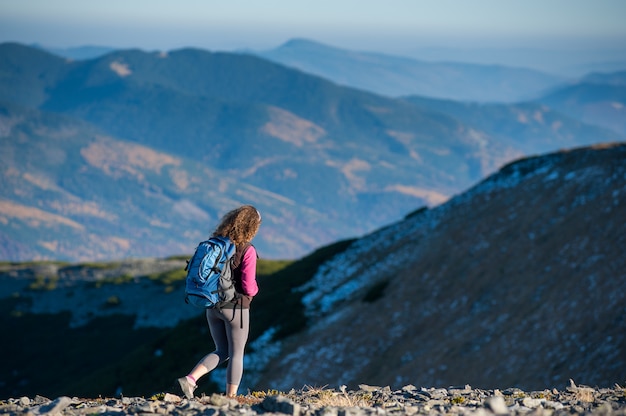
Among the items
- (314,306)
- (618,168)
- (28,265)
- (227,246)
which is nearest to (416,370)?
(314,306)

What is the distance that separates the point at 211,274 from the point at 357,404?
3185 mm

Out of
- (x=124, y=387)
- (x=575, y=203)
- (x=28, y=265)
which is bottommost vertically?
(x=28, y=265)

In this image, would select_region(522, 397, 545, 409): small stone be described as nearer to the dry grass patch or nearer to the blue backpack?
the dry grass patch

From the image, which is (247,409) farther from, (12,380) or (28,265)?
(28,265)

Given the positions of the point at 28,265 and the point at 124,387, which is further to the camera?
the point at 28,265

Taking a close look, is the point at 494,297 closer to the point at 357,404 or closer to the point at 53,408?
the point at 357,404

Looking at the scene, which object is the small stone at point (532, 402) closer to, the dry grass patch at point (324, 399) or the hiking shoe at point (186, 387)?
the dry grass patch at point (324, 399)

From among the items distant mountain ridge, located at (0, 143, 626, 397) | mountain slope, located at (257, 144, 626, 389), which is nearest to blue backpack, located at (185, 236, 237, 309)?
distant mountain ridge, located at (0, 143, 626, 397)

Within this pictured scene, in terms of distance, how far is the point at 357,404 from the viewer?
11.0 metres

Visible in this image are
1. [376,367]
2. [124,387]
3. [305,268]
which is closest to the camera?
[376,367]

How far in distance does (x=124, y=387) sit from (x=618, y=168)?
30686mm

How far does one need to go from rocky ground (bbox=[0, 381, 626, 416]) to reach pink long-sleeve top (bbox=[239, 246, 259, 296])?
1725 millimetres

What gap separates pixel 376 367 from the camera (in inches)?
1230

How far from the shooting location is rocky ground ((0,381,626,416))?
32.8 ft
